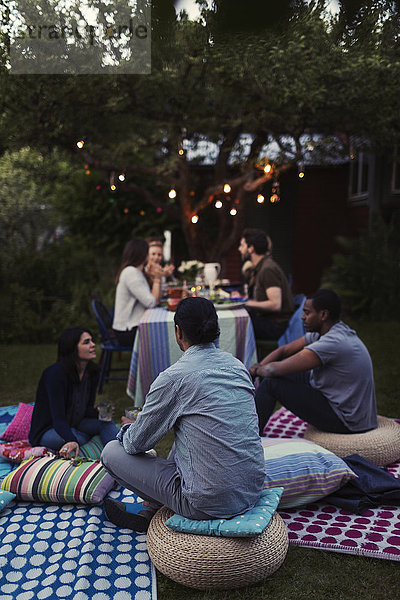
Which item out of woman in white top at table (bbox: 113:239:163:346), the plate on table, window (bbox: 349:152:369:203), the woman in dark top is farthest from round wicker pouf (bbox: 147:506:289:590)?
window (bbox: 349:152:369:203)

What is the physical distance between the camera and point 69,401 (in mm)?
3949

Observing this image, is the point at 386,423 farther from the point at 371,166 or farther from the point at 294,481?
the point at 371,166

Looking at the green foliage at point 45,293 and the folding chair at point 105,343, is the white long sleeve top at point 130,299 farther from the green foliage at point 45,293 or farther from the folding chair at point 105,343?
the green foliage at point 45,293

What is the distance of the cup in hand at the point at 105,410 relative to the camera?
383 cm

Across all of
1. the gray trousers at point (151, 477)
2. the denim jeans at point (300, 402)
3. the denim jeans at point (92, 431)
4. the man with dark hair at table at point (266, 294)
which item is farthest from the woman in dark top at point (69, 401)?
the man with dark hair at table at point (266, 294)

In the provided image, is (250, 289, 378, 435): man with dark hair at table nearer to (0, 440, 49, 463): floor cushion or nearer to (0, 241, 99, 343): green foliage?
(0, 440, 49, 463): floor cushion

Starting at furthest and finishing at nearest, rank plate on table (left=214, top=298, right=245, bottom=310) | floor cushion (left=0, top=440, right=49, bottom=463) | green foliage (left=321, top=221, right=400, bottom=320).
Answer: green foliage (left=321, top=221, right=400, bottom=320) → plate on table (left=214, top=298, right=245, bottom=310) → floor cushion (left=0, top=440, right=49, bottom=463)

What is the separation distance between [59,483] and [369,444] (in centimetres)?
190

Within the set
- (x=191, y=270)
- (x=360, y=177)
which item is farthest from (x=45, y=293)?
(x=360, y=177)

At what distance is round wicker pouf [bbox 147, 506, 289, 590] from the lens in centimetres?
254

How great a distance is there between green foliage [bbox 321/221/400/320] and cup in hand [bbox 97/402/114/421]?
6.96 m

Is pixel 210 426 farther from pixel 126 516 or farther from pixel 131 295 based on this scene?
pixel 131 295

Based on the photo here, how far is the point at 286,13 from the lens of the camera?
3229mm

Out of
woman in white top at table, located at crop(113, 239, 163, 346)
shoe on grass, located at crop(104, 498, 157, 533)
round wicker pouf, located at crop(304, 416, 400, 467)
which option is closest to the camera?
shoe on grass, located at crop(104, 498, 157, 533)
